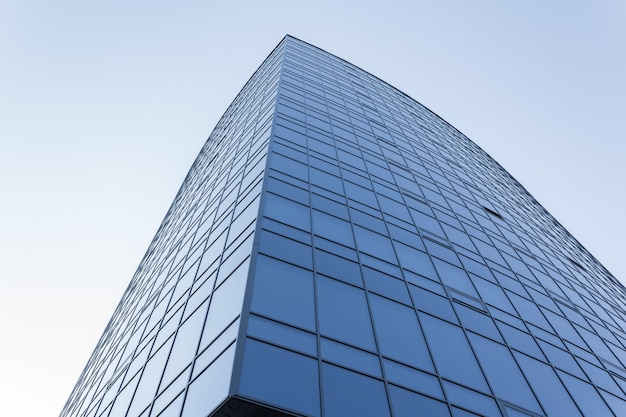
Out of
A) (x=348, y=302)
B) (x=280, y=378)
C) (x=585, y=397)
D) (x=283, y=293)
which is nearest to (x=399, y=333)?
(x=348, y=302)

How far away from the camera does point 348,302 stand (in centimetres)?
1391

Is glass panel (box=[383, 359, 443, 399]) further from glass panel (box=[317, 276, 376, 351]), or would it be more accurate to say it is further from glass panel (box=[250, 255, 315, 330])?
glass panel (box=[250, 255, 315, 330])

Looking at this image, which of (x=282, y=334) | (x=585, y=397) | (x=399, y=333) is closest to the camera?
(x=282, y=334)

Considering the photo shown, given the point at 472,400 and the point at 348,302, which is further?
the point at 348,302

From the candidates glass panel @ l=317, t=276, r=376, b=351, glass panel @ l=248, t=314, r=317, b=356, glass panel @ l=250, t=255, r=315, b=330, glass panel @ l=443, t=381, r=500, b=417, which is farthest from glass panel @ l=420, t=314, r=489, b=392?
glass panel @ l=248, t=314, r=317, b=356

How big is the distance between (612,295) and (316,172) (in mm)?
20315

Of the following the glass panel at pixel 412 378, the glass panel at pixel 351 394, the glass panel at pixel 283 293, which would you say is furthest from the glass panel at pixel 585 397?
the glass panel at pixel 283 293

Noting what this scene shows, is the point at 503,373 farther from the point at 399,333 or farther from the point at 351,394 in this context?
the point at 351,394

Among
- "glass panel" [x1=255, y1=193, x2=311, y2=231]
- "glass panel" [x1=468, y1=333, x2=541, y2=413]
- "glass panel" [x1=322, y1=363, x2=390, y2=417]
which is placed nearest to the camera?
"glass panel" [x1=322, y1=363, x2=390, y2=417]

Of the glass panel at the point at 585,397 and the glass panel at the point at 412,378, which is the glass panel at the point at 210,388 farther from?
the glass panel at the point at 585,397

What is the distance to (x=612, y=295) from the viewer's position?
101 ft

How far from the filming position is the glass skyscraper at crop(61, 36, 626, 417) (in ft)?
37.4

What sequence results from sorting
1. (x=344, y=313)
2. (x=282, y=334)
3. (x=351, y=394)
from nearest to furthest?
(x=351, y=394)
(x=282, y=334)
(x=344, y=313)

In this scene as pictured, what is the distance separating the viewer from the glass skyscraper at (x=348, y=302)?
11.4 meters
